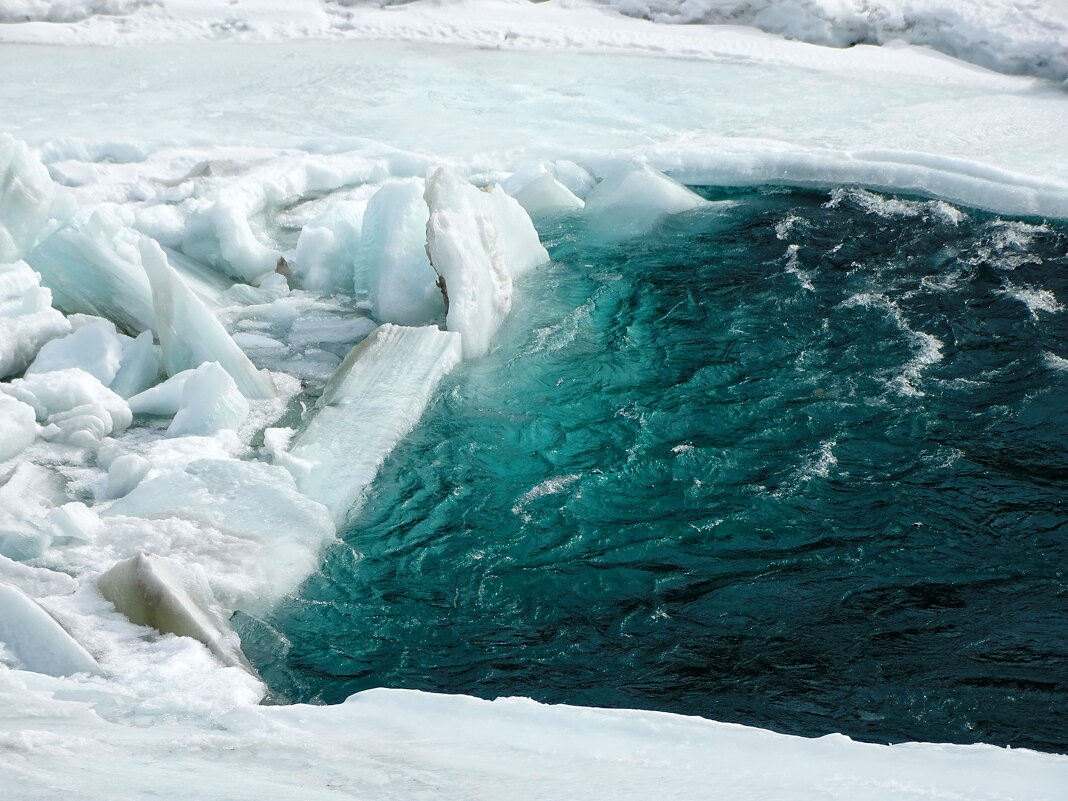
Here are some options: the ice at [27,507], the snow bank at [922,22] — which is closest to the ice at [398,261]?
the ice at [27,507]

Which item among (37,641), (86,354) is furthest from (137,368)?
(37,641)

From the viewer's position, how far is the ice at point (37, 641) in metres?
3.20

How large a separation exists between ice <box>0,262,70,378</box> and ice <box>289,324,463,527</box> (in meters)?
1.48

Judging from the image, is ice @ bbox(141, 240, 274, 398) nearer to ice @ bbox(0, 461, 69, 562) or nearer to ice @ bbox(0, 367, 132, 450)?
ice @ bbox(0, 367, 132, 450)

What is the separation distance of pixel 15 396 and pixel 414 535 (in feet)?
6.81

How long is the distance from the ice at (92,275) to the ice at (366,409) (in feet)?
3.95

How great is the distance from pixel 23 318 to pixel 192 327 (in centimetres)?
92

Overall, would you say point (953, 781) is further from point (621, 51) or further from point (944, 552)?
point (621, 51)

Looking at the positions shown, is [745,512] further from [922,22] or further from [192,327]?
[922,22]

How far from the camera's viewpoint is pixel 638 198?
720 centimetres

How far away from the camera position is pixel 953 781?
254cm

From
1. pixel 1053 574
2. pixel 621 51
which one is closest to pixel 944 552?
pixel 1053 574

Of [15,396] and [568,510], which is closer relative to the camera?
[568,510]

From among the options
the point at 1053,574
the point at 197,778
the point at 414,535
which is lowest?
the point at 414,535
